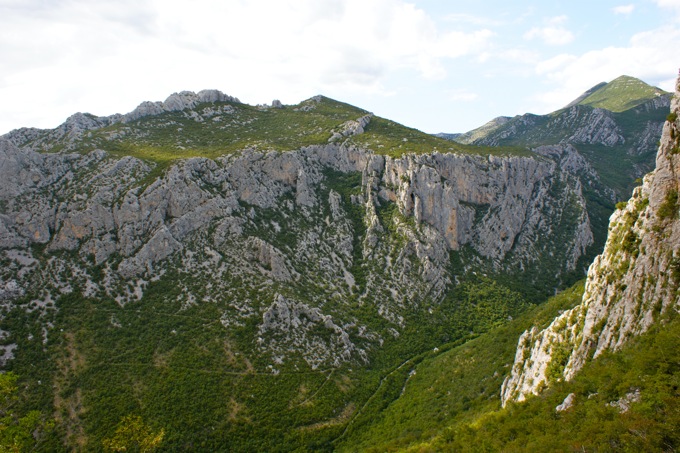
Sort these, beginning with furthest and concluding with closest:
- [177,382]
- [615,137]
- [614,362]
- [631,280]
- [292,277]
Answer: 1. [615,137]
2. [292,277]
3. [177,382]
4. [631,280]
5. [614,362]

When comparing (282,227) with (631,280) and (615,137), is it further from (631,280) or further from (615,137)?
(615,137)

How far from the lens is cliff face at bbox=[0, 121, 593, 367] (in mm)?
71188

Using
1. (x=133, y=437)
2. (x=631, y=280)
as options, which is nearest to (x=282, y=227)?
(x=133, y=437)

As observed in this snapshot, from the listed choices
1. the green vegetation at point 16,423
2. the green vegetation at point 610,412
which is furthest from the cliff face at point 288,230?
the green vegetation at point 610,412

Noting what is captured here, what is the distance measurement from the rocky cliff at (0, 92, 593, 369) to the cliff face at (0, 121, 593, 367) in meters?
0.33

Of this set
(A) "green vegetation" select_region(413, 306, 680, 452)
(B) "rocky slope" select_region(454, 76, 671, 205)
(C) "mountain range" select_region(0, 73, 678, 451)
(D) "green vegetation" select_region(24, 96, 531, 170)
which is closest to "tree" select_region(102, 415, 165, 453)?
(C) "mountain range" select_region(0, 73, 678, 451)

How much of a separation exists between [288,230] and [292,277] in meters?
16.9

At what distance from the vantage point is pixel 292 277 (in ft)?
273

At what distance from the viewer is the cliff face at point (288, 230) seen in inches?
2803

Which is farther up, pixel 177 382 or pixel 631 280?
pixel 631 280

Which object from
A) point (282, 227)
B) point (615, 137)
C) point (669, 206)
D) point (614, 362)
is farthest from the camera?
point (615, 137)

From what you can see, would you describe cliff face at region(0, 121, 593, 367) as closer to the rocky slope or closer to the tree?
the tree

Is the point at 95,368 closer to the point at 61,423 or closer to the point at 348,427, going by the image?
the point at 61,423

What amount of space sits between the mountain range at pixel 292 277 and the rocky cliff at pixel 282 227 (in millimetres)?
502
